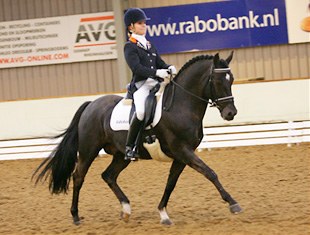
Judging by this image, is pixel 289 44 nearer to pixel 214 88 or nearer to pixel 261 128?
pixel 261 128

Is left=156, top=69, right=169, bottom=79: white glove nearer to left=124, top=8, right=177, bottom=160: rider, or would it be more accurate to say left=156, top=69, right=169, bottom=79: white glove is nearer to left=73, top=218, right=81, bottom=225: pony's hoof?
left=124, top=8, right=177, bottom=160: rider

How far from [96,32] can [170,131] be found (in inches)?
410

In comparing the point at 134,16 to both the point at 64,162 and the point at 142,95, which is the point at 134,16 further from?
the point at 64,162

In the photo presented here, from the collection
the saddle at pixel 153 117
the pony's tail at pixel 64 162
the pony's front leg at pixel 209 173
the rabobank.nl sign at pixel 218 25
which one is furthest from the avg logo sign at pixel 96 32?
the pony's front leg at pixel 209 173

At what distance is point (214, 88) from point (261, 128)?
6375 mm


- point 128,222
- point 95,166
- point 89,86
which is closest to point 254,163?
point 95,166

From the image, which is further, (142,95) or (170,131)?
(142,95)

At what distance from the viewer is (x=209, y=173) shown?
740cm

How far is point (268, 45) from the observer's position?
17062 millimetres

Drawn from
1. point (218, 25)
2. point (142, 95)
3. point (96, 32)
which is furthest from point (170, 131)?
point (96, 32)

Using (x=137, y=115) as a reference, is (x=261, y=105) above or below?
below

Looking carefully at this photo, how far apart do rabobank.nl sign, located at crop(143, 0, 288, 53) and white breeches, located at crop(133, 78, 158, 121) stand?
9383 millimetres

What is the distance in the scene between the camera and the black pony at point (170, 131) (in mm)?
7578

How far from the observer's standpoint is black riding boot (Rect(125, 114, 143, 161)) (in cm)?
790
